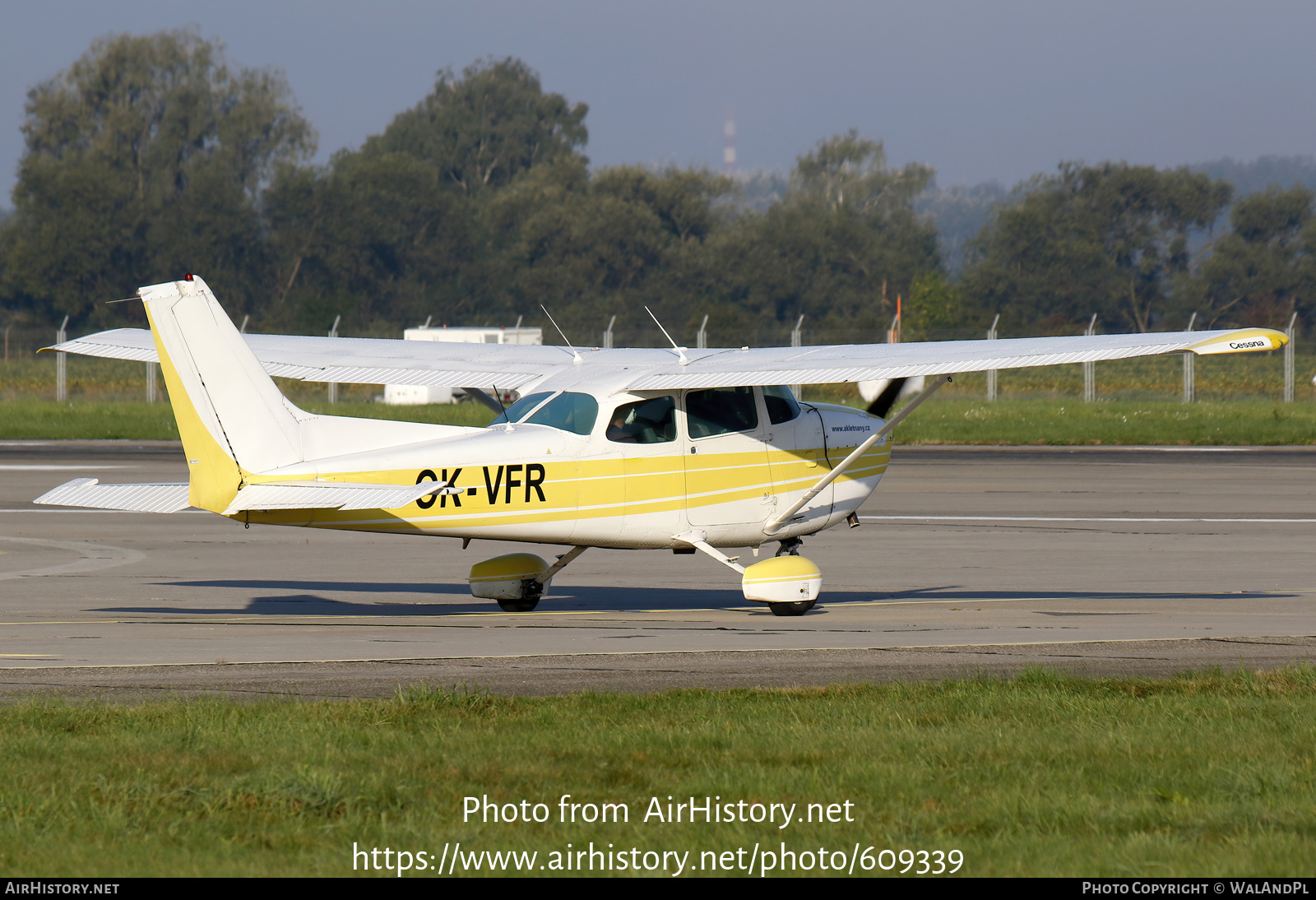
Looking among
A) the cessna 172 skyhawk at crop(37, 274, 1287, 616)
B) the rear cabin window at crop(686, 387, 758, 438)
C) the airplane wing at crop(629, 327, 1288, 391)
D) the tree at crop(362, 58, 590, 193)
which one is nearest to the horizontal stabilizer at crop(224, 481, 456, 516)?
the cessna 172 skyhawk at crop(37, 274, 1287, 616)

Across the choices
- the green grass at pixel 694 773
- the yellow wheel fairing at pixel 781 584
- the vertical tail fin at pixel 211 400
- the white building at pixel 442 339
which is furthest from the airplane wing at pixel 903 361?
the white building at pixel 442 339

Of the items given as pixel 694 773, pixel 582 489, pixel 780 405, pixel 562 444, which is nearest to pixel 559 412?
pixel 562 444

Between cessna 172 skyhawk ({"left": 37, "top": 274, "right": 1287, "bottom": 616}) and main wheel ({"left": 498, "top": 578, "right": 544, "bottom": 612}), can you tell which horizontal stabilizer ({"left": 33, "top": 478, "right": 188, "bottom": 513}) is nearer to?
cessna 172 skyhawk ({"left": 37, "top": 274, "right": 1287, "bottom": 616})

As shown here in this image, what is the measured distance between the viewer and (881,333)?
5184 centimetres

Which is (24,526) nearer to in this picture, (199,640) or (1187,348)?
(199,640)

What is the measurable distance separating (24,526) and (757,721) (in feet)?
43.6

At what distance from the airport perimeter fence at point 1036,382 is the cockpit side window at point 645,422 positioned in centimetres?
2827

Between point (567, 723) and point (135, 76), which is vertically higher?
point (135, 76)

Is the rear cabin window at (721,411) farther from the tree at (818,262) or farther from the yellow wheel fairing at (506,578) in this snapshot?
the tree at (818,262)

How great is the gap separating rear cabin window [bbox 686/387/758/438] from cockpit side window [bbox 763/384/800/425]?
0.56ft

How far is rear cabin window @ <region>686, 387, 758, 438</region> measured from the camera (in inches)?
463

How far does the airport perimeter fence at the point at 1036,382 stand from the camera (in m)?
40.7
